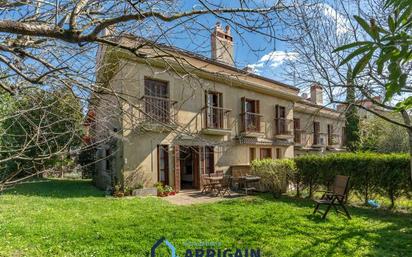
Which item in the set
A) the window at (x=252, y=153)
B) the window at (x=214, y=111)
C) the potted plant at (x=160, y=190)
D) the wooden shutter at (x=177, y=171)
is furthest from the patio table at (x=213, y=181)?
the window at (x=252, y=153)

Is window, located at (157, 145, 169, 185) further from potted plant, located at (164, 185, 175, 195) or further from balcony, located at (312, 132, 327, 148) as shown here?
balcony, located at (312, 132, 327, 148)

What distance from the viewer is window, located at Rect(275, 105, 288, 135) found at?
61.7 ft

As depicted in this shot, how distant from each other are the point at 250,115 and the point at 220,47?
14.4 m

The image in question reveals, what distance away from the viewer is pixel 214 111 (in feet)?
50.8

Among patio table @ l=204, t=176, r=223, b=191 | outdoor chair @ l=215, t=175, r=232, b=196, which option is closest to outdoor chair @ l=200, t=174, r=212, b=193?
patio table @ l=204, t=176, r=223, b=191

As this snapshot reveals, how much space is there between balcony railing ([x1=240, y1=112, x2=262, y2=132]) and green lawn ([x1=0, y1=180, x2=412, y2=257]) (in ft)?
26.3

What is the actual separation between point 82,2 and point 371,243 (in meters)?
6.03

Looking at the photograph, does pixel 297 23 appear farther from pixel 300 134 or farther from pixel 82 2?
pixel 300 134

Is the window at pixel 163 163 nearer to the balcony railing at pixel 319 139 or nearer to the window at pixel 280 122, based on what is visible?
the window at pixel 280 122

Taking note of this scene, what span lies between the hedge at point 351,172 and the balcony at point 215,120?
293 centimetres

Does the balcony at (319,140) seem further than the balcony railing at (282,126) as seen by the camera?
Yes

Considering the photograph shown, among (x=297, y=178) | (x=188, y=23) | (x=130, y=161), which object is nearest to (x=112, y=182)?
(x=130, y=161)

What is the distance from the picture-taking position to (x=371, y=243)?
548cm

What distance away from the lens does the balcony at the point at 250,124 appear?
16.5 metres
